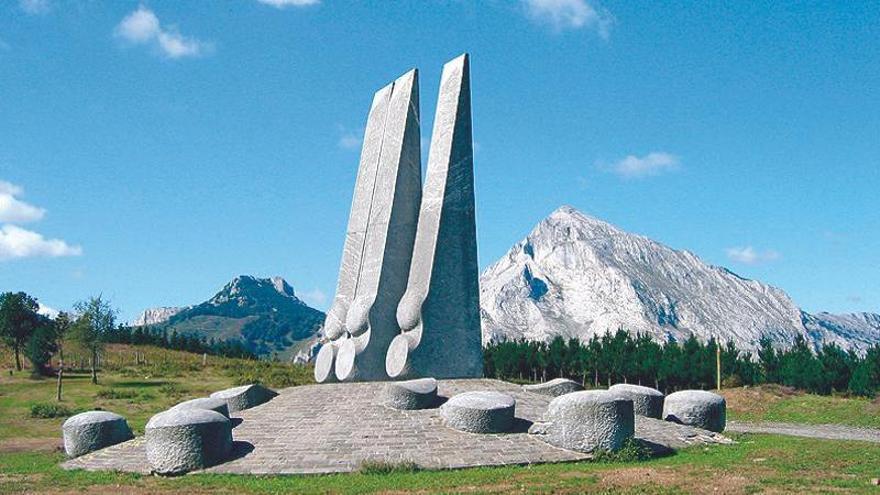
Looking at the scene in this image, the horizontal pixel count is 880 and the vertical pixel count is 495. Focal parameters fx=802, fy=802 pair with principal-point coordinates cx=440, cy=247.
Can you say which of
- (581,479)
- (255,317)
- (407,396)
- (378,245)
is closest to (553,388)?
(407,396)

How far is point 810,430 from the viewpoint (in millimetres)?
21953

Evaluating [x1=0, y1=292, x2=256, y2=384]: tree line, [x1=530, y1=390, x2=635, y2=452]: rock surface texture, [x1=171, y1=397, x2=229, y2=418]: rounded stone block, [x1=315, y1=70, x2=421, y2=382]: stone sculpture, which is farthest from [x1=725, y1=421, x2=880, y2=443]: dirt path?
[x1=0, y1=292, x2=256, y2=384]: tree line

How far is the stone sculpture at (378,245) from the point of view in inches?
822

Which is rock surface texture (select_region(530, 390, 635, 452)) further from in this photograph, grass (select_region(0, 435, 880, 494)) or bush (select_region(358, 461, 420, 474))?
bush (select_region(358, 461, 420, 474))

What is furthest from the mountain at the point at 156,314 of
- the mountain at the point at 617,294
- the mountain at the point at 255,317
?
the mountain at the point at 617,294

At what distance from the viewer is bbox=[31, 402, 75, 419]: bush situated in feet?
86.5

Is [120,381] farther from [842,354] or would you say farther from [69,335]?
[842,354]

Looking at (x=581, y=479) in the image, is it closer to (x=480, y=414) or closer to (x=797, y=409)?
(x=480, y=414)

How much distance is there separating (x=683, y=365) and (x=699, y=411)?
2957 cm

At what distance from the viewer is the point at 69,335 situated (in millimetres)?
37844

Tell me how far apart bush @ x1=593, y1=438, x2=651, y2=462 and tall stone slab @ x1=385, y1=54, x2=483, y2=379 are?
7.07m

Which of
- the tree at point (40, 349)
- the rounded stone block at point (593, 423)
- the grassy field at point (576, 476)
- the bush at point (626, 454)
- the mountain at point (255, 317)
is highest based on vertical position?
the mountain at point (255, 317)

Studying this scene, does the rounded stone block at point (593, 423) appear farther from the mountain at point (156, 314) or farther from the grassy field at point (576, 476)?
the mountain at point (156, 314)

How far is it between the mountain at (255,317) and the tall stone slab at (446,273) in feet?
390
